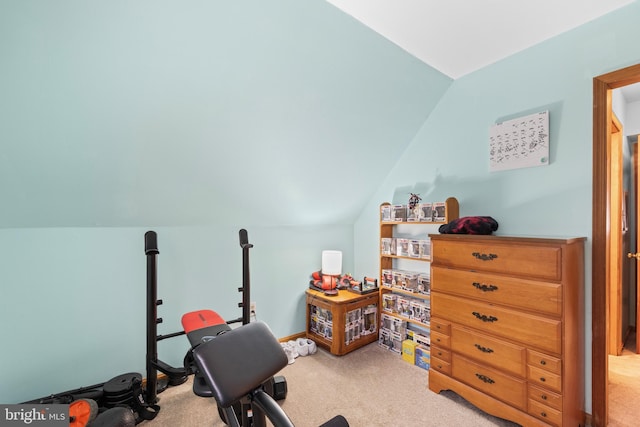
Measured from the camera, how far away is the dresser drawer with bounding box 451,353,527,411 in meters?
1.86

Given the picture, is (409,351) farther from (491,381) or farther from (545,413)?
(545,413)

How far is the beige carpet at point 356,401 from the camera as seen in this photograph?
2.02 metres

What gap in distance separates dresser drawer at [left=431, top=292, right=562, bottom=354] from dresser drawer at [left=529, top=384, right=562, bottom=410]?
0.25m

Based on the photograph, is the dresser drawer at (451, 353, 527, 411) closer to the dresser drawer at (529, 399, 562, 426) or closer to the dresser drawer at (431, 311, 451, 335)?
the dresser drawer at (529, 399, 562, 426)

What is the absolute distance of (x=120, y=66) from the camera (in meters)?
1.63

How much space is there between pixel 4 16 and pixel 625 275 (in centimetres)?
545

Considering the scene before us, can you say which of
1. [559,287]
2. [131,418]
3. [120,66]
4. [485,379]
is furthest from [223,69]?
[485,379]

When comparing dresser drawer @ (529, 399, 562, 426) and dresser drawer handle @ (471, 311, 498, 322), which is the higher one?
dresser drawer handle @ (471, 311, 498, 322)

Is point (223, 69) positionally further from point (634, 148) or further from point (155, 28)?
point (634, 148)

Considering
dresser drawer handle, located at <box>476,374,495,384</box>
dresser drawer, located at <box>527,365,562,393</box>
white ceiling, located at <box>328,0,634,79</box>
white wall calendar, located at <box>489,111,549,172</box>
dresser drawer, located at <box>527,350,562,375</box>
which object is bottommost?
dresser drawer handle, located at <box>476,374,495,384</box>

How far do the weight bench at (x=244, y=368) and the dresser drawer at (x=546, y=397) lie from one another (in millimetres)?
1503

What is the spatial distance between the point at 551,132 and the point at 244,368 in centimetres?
252

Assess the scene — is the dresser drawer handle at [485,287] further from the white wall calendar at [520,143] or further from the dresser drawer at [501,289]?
the white wall calendar at [520,143]

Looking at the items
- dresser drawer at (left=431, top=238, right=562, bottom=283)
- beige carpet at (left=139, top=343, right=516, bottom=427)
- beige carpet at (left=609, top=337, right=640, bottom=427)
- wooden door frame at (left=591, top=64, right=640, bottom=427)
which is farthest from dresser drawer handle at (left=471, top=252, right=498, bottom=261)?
beige carpet at (left=609, top=337, right=640, bottom=427)
